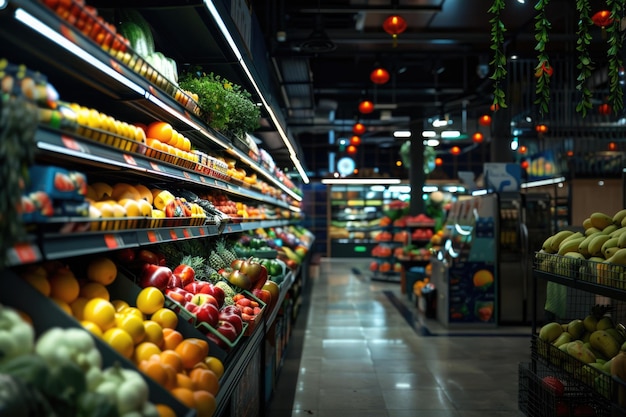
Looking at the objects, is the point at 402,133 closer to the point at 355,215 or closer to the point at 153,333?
the point at 355,215

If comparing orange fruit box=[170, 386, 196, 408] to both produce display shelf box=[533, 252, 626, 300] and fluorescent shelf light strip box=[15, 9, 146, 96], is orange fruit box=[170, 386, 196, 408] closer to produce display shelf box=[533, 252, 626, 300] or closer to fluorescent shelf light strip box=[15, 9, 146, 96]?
fluorescent shelf light strip box=[15, 9, 146, 96]

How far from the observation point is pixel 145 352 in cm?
216

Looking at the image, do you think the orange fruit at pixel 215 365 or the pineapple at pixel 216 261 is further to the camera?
the pineapple at pixel 216 261

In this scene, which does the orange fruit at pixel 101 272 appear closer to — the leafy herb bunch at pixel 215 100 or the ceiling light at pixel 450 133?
the leafy herb bunch at pixel 215 100

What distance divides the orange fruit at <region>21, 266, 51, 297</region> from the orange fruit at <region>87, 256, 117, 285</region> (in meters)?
0.39

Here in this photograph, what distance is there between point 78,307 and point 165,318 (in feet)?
1.28

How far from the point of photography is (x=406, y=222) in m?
13.4

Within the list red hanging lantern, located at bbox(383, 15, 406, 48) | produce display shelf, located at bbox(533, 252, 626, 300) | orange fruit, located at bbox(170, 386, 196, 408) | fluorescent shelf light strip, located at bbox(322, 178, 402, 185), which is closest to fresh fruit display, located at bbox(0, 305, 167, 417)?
orange fruit, located at bbox(170, 386, 196, 408)

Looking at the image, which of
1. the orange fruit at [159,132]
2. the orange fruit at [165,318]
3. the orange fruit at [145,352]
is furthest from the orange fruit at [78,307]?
the orange fruit at [159,132]

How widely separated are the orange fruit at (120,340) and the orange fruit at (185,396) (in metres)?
0.21

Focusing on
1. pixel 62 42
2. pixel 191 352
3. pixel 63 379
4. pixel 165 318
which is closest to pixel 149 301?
pixel 165 318

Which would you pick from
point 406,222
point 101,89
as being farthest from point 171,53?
point 406,222

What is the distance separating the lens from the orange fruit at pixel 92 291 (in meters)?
2.34

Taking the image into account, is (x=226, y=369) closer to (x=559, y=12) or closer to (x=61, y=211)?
(x=61, y=211)
